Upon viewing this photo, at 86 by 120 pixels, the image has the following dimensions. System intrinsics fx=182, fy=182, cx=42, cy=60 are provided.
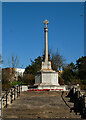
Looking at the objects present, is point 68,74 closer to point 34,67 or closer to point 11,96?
point 34,67

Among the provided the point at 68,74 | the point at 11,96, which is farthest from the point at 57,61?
the point at 11,96

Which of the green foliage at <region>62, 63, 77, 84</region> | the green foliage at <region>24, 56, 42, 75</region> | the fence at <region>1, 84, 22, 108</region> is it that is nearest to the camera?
the fence at <region>1, 84, 22, 108</region>

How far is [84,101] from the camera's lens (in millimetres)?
11086

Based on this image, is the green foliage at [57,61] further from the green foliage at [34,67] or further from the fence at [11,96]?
the fence at [11,96]

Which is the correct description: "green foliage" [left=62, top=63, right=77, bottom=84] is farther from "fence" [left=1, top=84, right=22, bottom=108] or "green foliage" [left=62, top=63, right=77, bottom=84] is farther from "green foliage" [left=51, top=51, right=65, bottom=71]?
"fence" [left=1, top=84, right=22, bottom=108]

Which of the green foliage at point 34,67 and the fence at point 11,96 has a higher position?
the green foliage at point 34,67

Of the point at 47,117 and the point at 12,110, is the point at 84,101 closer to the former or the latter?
the point at 47,117

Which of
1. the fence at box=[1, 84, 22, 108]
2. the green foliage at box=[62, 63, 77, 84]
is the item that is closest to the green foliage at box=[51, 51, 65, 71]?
the green foliage at box=[62, 63, 77, 84]

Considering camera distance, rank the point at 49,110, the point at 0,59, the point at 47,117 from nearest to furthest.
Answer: the point at 47,117
the point at 49,110
the point at 0,59

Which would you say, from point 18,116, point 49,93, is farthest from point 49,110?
point 49,93

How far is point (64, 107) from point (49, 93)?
6.43 metres

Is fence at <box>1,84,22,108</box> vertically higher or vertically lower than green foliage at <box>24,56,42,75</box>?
lower

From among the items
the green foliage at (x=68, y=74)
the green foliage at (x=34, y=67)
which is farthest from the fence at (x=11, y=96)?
the green foliage at (x=34, y=67)

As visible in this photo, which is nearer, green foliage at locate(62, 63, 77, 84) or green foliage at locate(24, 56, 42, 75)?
green foliage at locate(62, 63, 77, 84)
